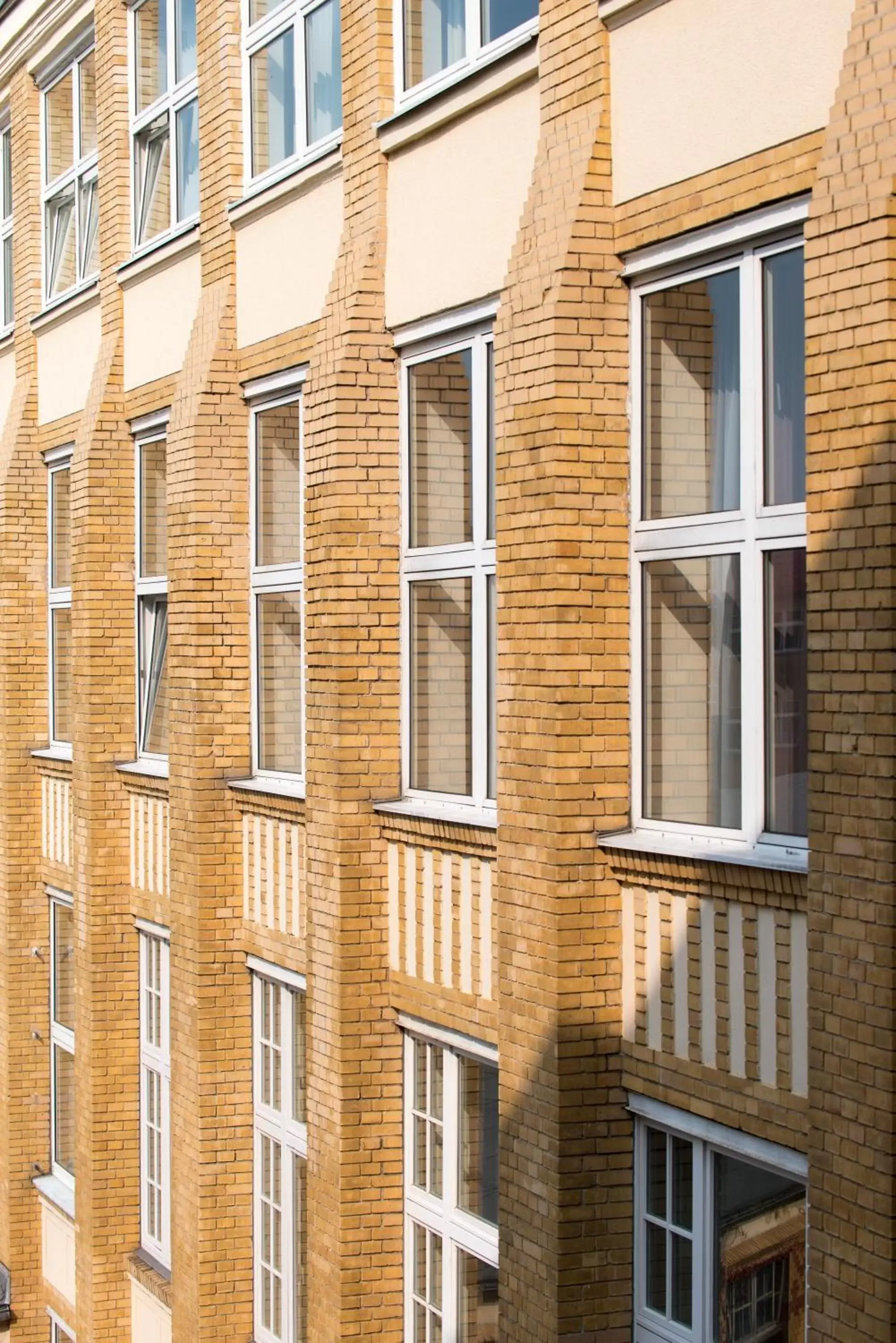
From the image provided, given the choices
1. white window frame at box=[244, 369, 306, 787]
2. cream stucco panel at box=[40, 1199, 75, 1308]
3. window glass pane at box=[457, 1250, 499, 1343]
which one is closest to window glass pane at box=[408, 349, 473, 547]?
white window frame at box=[244, 369, 306, 787]

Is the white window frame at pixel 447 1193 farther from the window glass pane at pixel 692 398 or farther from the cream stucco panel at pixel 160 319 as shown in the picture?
the cream stucco panel at pixel 160 319

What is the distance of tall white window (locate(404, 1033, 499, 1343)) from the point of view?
928 cm

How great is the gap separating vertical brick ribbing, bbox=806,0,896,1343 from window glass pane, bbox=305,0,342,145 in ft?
17.1

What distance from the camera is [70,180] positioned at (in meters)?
16.2

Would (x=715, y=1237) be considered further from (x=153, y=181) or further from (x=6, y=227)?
(x=6, y=227)

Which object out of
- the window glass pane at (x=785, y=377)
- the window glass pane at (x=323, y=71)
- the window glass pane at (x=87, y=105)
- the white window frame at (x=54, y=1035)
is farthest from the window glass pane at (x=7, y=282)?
the window glass pane at (x=785, y=377)

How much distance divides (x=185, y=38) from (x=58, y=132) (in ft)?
13.4

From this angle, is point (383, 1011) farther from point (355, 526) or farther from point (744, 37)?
point (744, 37)

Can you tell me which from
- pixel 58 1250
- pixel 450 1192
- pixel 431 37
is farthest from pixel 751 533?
pixel 58 1250

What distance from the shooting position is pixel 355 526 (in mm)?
10031

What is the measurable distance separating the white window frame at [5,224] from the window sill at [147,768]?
19.6 ft

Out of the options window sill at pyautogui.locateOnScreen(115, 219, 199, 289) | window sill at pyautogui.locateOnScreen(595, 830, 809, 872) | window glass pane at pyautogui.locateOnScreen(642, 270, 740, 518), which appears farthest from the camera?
window sill at pyautogui.locateOnScreen(115, 219, 199, 289)

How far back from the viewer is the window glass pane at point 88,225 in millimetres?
15641

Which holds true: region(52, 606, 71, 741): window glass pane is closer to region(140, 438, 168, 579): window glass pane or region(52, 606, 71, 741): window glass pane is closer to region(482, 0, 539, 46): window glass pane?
region(140, 438, 168, 579): window glass pane
